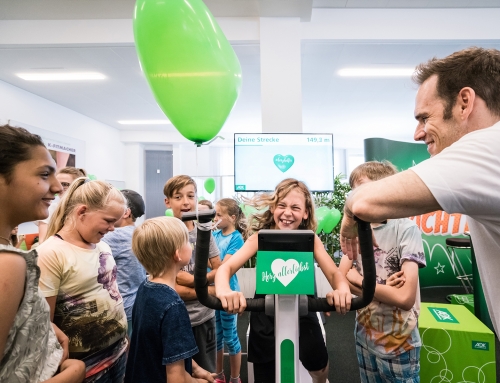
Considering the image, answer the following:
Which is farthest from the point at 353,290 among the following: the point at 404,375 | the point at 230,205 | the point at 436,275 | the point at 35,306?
the point at 436,275

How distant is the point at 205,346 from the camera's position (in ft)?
5.53

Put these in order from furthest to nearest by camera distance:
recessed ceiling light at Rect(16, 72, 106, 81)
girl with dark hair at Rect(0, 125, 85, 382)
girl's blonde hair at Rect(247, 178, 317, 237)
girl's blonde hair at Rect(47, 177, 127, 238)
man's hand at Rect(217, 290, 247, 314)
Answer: recessed ceiling light at Rect(16, 72, 106, 81), girl's blonde hair at Rect(247, 178, 317, 237), girl's blonde hair at Rect(47, 177, 127, 238), man's hand at Rect(217, 290, 247, 314), girl with dark hair at Rect(0, 125, 85, 382)

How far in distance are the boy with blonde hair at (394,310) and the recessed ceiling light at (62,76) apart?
15.3ft

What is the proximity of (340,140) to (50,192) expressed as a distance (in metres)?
9.07

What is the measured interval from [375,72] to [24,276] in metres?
4.93

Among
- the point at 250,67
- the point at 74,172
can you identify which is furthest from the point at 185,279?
the point at 250,67

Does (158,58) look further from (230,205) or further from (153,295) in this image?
(230,205)

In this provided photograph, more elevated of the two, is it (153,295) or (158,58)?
(158,58)

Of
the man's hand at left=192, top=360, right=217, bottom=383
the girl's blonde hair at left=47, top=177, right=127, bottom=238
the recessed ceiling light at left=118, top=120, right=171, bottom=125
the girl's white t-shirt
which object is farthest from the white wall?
the man's hand at left=192, top=360, right=217, bottom=383

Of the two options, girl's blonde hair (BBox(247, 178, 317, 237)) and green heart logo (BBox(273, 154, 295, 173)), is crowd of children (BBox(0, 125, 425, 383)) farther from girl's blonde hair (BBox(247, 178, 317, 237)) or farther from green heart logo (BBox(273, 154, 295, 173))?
green heart logo (BBox(273, 154, 295, 173))

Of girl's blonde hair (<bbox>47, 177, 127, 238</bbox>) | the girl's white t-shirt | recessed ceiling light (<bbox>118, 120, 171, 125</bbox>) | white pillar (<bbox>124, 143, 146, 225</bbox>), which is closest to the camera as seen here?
the girl's white t-shirt

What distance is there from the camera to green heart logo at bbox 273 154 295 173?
292 centimetres

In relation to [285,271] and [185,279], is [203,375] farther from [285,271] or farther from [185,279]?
[285,271]

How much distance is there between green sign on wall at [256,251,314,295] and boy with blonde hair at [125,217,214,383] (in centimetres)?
42
